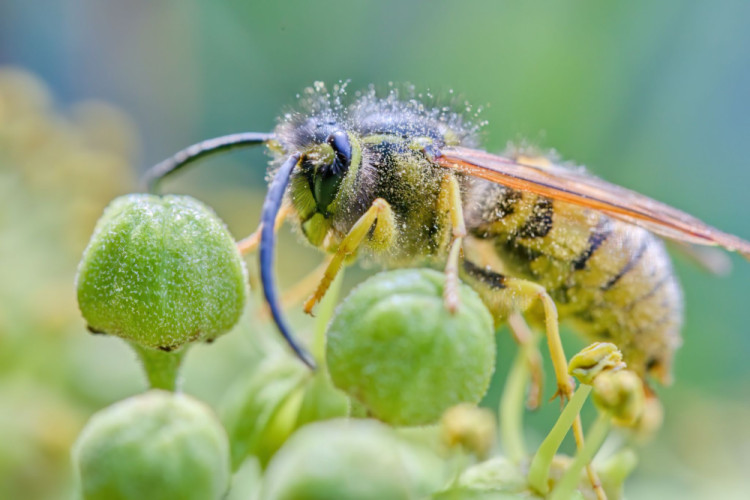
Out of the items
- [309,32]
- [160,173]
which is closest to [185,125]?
[309,32]

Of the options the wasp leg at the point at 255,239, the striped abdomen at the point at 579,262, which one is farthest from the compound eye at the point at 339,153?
the striped abdomen at the point at 579,262

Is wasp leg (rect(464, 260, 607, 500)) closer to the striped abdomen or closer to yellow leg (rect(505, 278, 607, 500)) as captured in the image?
yellow leg (rect(505, 278, 607, 500))

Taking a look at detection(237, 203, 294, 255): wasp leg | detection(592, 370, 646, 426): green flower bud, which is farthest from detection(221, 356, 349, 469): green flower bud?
detection(592, 370, 646, 426): green flower bud

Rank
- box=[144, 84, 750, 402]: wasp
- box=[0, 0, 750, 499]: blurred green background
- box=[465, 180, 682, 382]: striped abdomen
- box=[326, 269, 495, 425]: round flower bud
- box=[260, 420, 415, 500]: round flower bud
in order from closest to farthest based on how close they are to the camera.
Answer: box=[260, 420, 415, 500]: round flower bud → box=[326, 269, 495, 425]: round flower bud → box=[144, 84, 750, 402]: wasp → box=[465, 180, 682, 382]: striped abdomen → box=[0, 0, 750, 499]: blurred green background

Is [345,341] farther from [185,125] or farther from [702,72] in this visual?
[185,125]

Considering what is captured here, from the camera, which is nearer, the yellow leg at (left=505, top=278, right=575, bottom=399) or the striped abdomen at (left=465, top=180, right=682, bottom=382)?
the yellow leg at (left=505, top=278, right=575, bottom=399)
